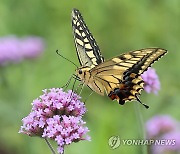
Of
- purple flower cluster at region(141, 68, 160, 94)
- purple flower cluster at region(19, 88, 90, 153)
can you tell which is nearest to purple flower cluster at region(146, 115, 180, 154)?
purple flower cluster at region(141, 68, 160, 94)

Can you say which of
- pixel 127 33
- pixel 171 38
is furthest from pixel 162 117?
pixel 127 33

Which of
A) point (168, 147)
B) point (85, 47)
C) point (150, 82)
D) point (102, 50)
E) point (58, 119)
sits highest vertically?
point (102, 50)

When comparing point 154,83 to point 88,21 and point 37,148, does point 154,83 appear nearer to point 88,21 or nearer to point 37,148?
point 37,148

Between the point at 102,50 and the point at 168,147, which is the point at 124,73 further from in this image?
the point at 102,50

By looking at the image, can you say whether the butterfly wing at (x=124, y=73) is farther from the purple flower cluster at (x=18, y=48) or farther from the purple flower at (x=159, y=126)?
the purple flower cluster at (x=18, y=48)

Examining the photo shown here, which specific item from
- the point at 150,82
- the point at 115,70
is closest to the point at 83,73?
the point at 115,70

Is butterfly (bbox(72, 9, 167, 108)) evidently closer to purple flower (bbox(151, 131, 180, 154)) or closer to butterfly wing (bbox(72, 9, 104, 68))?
butterfly wing (bbox(72, 9, 104, 68))

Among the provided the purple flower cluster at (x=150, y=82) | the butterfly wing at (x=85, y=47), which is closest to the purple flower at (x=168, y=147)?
the purple flower cluster at (x=150, y=82)
